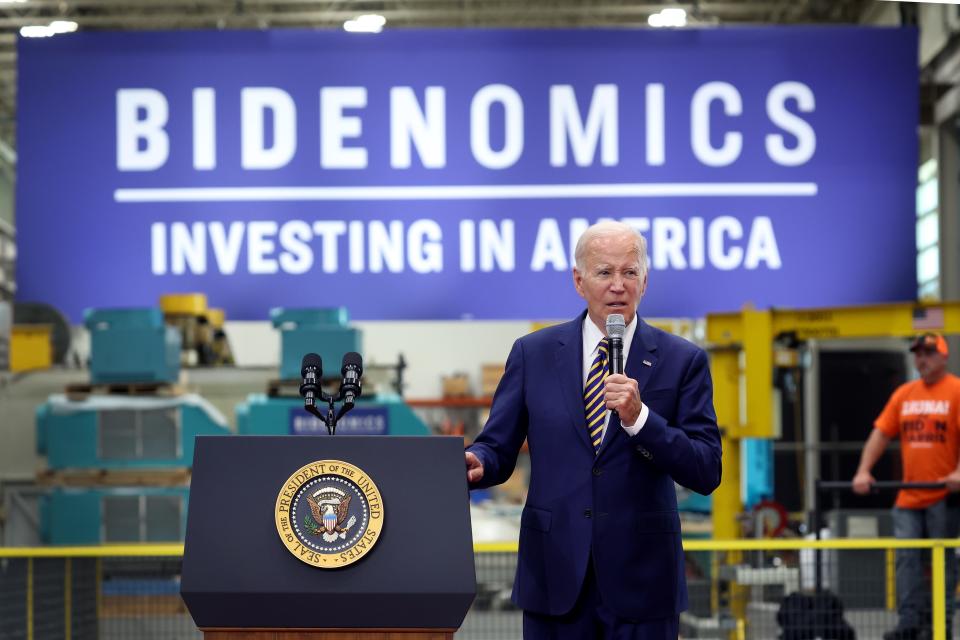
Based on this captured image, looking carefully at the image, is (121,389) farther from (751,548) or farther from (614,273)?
(614,273)

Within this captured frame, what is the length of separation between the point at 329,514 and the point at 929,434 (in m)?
5.62

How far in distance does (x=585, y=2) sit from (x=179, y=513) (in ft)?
32.0

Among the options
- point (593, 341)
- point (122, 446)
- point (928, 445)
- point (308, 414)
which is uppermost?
point (593, 341)

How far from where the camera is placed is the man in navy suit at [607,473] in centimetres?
264

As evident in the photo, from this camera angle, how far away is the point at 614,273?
2652 millimetres

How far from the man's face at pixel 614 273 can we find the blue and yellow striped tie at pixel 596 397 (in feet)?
0.32

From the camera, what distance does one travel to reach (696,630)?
7262 mm

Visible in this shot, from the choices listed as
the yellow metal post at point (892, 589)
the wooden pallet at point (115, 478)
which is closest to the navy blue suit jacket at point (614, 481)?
the yellow metal post at point (892, 589)

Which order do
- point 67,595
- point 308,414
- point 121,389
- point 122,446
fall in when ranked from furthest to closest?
1. point 121,389
2. point 122,446
3. point 308,414
4. point 67,595

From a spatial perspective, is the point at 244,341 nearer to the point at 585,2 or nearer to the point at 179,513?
the point at 585,2

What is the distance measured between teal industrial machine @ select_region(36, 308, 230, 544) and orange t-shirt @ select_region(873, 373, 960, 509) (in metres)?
4.79

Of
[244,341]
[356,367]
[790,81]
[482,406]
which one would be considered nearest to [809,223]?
[790,81]

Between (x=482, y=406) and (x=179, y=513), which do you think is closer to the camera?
(x=179, y=513)

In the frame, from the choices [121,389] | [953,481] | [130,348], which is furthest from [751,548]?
[121,389]
